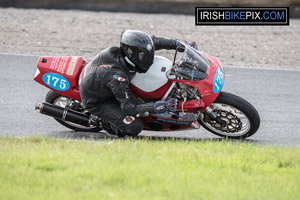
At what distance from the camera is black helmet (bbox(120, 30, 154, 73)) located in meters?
6.31

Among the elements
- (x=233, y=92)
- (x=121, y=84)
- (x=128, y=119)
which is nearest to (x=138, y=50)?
(x=121, y=84)

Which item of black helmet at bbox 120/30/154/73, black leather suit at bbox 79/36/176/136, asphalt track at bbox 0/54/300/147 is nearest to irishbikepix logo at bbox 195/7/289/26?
asphalt track at bbox 0/54/300/147

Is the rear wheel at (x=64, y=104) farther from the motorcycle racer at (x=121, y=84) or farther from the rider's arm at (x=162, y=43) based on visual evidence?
the rider's arm at (x=162, y=43)

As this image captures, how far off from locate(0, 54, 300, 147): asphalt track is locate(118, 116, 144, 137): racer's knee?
443mm

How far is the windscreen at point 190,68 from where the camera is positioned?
653cm

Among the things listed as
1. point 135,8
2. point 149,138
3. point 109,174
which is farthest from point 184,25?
point 109,174

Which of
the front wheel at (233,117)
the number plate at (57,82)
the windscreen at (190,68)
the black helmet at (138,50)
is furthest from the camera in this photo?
the number plate at (57,82)

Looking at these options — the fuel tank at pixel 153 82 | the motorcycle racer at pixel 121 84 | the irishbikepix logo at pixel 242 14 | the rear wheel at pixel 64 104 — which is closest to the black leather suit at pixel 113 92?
the motorcycle racer at pixel 121 84

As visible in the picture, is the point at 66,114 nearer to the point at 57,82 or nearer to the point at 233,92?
the point at 57,82

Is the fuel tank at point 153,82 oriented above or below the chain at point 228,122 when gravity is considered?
above

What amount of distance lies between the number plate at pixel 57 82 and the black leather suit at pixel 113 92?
25 cm

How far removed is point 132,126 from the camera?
685 centimetres

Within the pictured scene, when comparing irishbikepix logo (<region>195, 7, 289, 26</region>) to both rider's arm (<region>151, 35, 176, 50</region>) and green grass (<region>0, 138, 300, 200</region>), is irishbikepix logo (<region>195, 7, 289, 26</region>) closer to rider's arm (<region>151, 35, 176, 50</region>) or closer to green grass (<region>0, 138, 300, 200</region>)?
rider's arm (<region>151, 35, 176, 50</region>)

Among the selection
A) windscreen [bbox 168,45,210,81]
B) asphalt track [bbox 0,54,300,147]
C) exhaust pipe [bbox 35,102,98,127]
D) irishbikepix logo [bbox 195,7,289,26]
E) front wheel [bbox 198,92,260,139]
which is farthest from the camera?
irishbikepix logo [bbox 195,7,289,26]
